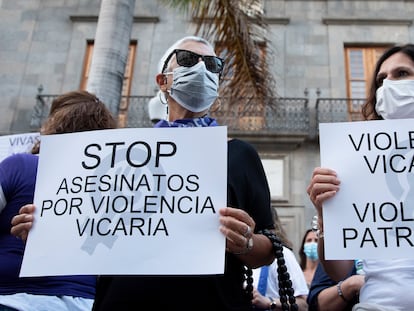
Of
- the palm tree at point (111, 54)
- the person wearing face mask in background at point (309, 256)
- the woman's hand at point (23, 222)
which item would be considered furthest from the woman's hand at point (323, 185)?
the palm tree at point (111, 54)

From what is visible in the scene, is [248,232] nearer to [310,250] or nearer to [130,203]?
[130,203]

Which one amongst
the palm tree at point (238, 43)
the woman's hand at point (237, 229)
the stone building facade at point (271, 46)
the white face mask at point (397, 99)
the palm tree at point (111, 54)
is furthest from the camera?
the stone building facade at point (271, 46)

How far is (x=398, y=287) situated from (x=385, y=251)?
200 millimetres

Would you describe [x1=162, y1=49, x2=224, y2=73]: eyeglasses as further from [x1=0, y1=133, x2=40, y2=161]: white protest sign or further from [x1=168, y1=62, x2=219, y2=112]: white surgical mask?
[x1=0, y1=133, x2=40, y2=161]: white protest sign

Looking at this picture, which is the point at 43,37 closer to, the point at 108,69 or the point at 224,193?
the point at 108,69

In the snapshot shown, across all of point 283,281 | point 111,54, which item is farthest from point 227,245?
point 111,54

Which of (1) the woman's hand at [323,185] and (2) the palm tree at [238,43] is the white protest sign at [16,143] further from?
(2) the palm tree at [238,43]

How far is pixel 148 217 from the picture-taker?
1740 mm

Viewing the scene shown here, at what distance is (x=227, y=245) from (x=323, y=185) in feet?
1.39

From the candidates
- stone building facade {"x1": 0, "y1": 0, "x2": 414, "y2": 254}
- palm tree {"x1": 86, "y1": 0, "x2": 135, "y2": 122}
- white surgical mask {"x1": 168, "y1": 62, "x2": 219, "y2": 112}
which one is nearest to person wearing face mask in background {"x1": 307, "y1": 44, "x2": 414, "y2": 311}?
white surgical mask {"x1": 168, "y1": 62, "x2": 219, "y2": 112}

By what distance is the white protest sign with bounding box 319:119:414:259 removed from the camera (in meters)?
1.71

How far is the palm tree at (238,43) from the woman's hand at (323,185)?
4.38 meters

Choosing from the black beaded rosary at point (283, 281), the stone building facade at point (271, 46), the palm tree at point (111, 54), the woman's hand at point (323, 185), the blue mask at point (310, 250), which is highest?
the stone building facade at point (271, 46)

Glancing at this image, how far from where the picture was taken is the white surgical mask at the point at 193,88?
219 cm
